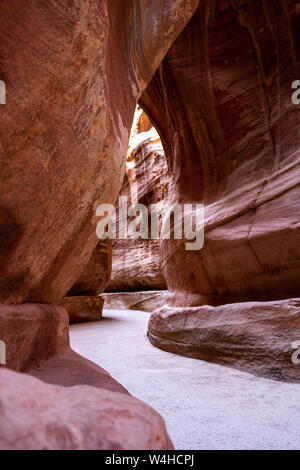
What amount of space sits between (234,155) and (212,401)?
242 centimetres

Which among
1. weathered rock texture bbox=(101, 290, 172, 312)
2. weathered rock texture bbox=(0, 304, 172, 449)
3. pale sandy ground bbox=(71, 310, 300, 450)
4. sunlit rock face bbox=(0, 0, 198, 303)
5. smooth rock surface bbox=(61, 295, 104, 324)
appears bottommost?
weathered rock texture bbox=(101, 290, 172, 312)

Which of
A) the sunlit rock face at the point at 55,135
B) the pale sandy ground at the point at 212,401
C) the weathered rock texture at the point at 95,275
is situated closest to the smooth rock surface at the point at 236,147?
the pale sandy ground at the point at 212,401

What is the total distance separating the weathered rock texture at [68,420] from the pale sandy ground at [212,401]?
2.11 feet

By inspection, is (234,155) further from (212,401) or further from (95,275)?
(95,275)

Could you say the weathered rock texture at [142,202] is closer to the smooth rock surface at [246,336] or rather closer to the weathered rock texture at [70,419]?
the smooth rock surface at [246,336]

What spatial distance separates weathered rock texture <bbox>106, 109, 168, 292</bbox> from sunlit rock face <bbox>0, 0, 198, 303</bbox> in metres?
8.08

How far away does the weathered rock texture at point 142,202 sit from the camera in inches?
393

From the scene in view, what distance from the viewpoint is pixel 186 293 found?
119 inches

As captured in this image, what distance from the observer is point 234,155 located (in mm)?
3057

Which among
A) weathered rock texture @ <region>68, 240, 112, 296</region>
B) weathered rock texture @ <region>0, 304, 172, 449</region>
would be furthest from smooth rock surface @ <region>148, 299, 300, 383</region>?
weathered rock texture @ <region>68, 240, 112, 296</region>

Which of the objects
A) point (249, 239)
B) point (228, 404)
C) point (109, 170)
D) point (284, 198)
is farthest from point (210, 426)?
point (284, 198)

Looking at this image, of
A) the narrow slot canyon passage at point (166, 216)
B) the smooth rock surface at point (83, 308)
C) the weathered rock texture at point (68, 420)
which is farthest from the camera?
the smooth rock surface at point (83, 308)

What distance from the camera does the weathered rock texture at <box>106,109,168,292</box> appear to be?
32.8 feet

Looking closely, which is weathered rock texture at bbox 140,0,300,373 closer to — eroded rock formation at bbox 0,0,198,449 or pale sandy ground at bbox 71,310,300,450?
pale sandy ground at bbox 71,310,300,450
